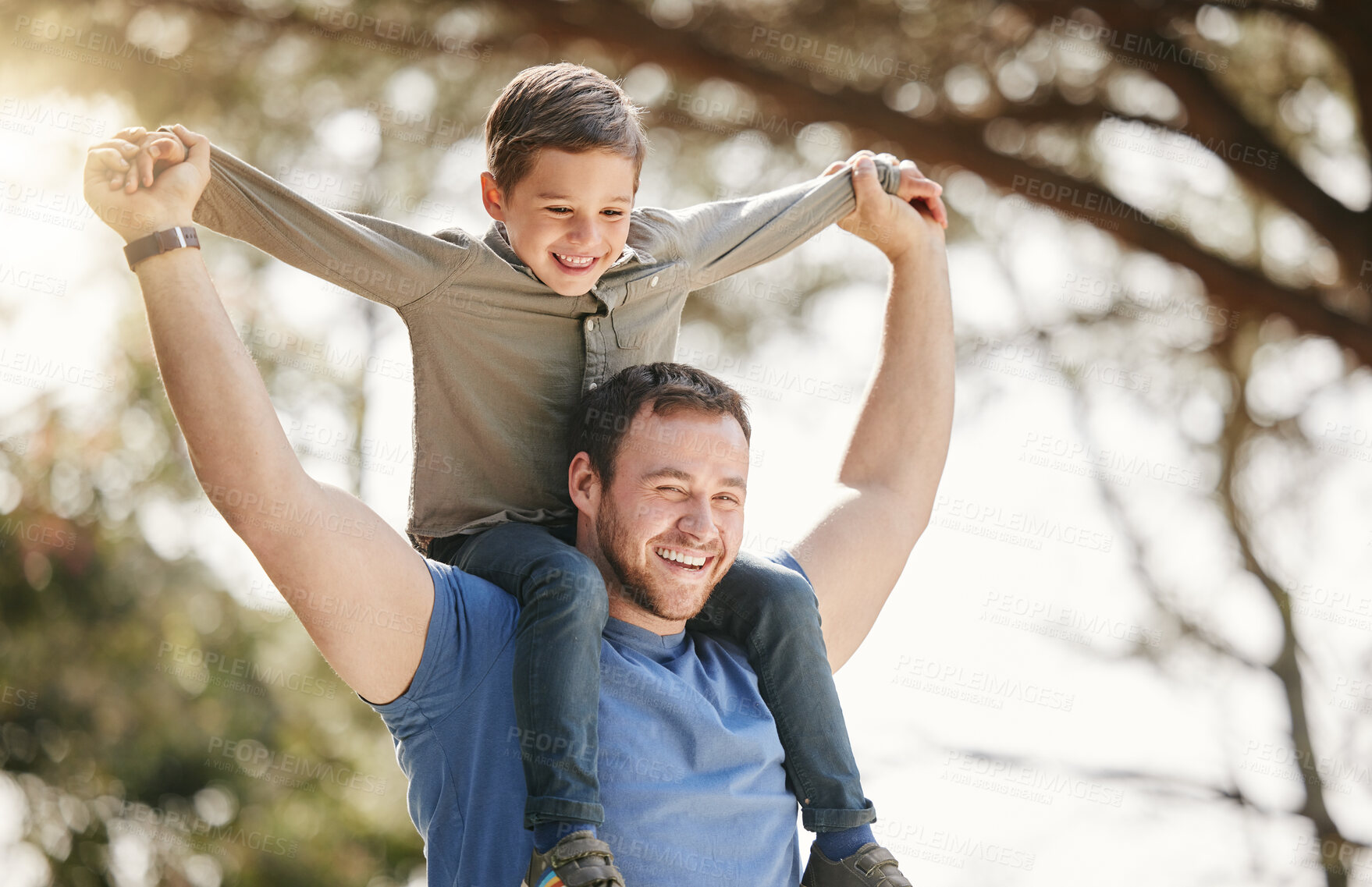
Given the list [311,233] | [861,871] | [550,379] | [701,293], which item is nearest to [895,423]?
[550,379]

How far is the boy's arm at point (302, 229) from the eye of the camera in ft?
5.44

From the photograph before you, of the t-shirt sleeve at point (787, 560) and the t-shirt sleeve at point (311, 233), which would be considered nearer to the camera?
the t-shirt sleeve at point (311, 233)

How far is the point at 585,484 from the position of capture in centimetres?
201

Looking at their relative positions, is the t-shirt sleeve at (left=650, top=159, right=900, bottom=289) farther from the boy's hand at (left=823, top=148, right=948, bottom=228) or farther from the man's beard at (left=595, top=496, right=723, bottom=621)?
the man's beard at (left=595, top=496, right=723, bottom=621)

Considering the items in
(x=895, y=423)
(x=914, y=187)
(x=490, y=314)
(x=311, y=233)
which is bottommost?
(x=895, y=423)

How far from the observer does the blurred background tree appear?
13.1 feet

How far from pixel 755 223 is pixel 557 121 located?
0.44m

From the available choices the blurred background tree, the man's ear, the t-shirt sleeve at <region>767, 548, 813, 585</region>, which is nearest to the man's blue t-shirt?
the man's ear

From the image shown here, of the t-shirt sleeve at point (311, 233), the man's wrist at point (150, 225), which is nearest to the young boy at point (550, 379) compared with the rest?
the t-shirt sleeve at point (311, 233)

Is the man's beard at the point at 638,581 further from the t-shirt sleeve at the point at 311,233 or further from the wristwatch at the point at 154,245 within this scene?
the wristwatch at the point at 154,245

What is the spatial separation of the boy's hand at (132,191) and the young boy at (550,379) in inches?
3.0

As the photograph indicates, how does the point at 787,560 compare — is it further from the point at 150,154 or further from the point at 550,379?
the point at 150,154

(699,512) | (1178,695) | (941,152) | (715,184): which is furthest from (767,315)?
(699,512)

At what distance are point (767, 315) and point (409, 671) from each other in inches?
150
